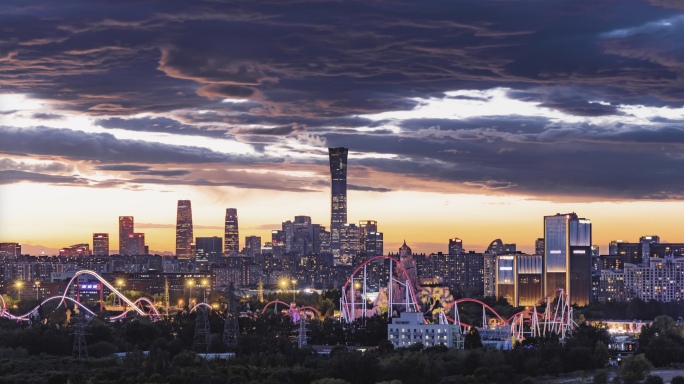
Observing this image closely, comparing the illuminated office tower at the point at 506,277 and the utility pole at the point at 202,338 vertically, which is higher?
the illuminated office tower at the point at 506,277

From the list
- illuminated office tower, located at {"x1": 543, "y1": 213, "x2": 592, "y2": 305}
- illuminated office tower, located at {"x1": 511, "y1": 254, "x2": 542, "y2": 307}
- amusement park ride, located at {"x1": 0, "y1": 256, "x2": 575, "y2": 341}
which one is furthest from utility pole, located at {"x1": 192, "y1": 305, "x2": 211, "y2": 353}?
illuminated office tower, located at {"x1": 543, "y1": 213, "x2": 592, "y2": 305}

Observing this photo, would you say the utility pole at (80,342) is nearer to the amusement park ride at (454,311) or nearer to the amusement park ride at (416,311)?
the amusement park ride at (416,311)

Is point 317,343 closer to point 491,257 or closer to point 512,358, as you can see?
point 512,358

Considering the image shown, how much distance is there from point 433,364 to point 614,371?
1176 centimetres

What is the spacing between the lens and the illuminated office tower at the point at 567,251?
548 ft

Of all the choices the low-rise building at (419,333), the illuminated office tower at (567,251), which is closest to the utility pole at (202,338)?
the low-rise building at (419,333)

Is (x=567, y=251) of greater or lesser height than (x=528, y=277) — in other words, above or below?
above

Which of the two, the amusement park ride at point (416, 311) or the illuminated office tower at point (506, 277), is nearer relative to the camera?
the amusement park ride at point (416, 311)

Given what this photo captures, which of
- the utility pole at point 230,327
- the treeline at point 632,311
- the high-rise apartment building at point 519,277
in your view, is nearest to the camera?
the utility pole at point 230,327

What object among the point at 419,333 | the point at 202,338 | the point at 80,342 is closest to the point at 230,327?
the point at 202,338

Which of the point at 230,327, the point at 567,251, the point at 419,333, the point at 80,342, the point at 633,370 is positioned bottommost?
the point at 633,370

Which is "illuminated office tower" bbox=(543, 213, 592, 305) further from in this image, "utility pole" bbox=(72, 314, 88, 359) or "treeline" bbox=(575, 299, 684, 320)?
"utility pole" bbox=(72, 314, 88, 359)

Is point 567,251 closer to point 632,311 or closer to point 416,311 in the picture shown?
point 632,311

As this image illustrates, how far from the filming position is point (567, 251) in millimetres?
168875
